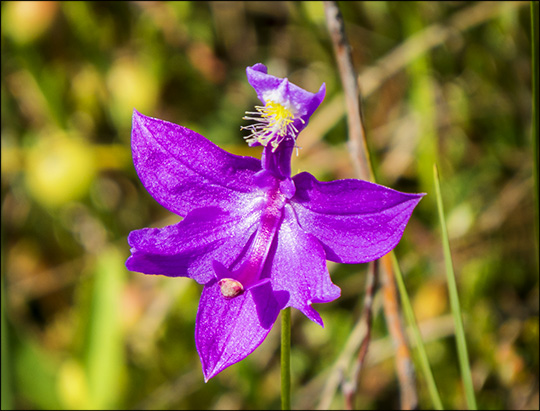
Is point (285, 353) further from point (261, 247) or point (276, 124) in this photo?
point (276, 124)

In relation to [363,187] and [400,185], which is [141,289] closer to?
[400,185]

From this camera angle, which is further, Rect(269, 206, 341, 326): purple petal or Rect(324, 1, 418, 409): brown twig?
Rect(324, 1, 418, 409): brown twig

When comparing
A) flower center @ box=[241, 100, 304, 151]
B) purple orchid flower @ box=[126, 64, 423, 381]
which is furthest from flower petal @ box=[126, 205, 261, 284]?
flower center @ box=[241, 100, 304, 151]

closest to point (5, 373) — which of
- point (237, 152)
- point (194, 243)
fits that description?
point (194, 243)

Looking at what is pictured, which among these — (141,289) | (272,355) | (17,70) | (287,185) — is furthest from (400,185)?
(17,70)

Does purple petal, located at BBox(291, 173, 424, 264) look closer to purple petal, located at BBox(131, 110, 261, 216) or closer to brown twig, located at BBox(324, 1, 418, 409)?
purple petal, located at BBox(131, 110, 261, 216)

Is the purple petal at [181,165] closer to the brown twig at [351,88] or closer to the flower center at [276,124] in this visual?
the flower center at [276,124]
